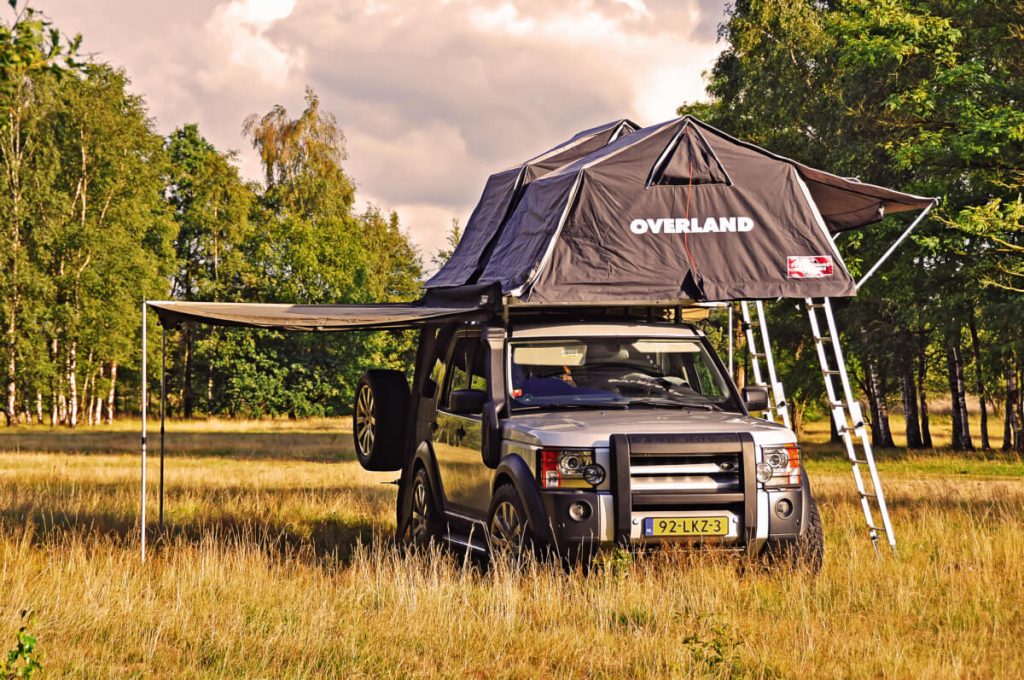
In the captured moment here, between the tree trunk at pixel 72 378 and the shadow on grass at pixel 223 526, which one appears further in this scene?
the tree trunk at pixel 72 378

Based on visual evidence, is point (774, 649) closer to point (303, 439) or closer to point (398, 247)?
point (303, 439)

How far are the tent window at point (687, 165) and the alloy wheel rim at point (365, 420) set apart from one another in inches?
137

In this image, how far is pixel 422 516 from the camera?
11.6 metres

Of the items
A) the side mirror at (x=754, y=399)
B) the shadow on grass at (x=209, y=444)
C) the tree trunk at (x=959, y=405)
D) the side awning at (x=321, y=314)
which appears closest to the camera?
the side mirror at (x=754, y=399)

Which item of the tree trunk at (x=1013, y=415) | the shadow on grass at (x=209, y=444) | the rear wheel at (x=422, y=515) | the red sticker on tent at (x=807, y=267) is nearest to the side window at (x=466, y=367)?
the rear wheel at (x=422, y=515)

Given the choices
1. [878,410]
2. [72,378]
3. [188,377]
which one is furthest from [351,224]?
[878,410]

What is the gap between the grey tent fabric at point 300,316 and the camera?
11.5 metres

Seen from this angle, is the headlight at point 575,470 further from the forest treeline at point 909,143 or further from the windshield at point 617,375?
the forest treeline at point 909,143

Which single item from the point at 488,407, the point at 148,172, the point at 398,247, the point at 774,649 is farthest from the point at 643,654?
the point at 398,247

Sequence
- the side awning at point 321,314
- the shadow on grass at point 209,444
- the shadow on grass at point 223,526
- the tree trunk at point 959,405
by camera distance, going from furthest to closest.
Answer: the tree trunk at point 959,405, the shadow on grass at point 209,444, the shadow on grass at point 223,526, the side awning at point 321,314

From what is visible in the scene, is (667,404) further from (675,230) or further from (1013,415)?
(1013,415)

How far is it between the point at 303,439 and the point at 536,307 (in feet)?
110

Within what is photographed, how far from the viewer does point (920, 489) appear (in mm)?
19234

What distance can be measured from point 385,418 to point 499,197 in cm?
273
